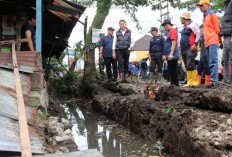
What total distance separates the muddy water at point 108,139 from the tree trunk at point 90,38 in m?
3.55

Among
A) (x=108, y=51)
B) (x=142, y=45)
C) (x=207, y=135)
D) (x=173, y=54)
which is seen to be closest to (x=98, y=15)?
(x=108, y=51)

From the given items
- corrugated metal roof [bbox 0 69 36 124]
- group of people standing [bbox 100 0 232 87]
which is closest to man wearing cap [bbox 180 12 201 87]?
group of people standing [bbox 100 0 232 87]

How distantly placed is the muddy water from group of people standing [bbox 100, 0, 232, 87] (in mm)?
1502

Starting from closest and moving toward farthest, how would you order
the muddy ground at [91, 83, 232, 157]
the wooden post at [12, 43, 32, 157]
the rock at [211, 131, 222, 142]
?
1. the wooden post at [12, 43, 32, 157]
2. the rock at [211, 131, 222, 142]
3. the muddy ground at [91, 83, 232, 157]

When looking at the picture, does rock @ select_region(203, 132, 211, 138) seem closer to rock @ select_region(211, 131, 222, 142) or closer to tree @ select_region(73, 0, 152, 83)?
rock @ select_region(211, 131, 222, 142)

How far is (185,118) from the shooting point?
3500 millimetres

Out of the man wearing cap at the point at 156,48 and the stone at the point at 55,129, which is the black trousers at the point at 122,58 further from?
the stone at the point at 55,129

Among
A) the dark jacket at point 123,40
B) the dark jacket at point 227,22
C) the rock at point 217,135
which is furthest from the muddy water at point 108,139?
the dark jacket at point 227,22

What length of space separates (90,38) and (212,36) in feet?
24.1

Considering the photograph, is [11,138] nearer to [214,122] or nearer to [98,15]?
[214,122]

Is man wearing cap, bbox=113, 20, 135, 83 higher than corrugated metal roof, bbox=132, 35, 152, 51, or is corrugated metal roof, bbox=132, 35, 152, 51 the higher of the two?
corrugated metal roof, bbox=132, 35, 152, 51

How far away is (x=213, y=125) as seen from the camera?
3.03 meters

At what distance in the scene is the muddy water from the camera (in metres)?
4.01

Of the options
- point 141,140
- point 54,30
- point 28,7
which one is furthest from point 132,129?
point 54,30
